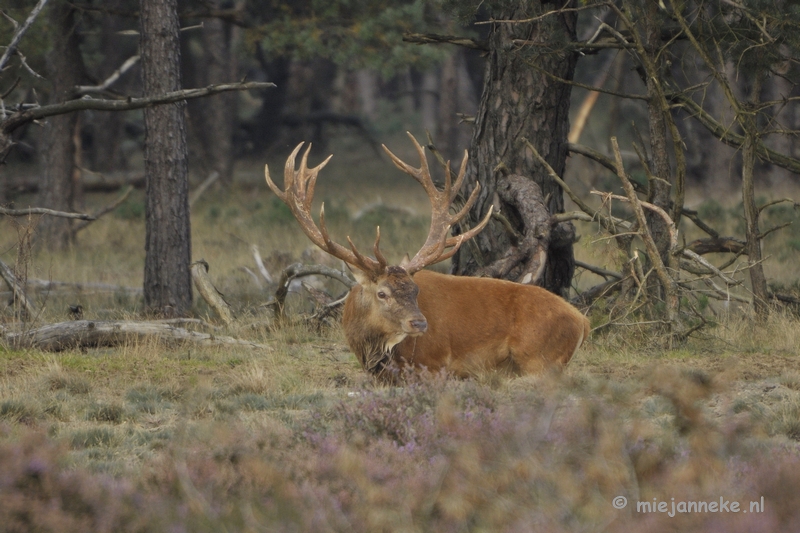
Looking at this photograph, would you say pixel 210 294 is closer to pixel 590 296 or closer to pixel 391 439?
pixel 590 296

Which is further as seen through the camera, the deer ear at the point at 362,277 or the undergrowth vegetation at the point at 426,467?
the deer ear at the point at 362,277

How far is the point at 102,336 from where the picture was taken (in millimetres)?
8586

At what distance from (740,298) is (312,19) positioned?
11175mm

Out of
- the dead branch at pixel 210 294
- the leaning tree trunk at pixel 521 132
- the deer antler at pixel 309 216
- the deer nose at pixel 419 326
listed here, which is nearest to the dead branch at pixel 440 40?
the leaning tree trunk at pixel 521 132

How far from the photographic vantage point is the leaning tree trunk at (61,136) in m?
16.0

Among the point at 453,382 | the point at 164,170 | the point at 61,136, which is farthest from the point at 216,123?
the point at 453,382

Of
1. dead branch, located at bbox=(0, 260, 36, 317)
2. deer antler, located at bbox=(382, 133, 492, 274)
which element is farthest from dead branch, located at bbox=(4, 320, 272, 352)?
deer antler, located at bbox=(382, 133, 492, 274)

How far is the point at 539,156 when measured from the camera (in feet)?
30.4

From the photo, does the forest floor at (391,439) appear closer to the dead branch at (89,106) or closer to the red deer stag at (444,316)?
the red deer stag at (444,316)

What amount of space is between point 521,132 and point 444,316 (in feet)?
10.4

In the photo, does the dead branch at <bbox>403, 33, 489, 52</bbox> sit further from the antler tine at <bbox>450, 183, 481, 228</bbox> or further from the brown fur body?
the brown fur body

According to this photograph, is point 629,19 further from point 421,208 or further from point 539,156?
point 421,208

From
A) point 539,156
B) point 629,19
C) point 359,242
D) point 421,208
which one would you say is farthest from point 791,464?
point 421,208

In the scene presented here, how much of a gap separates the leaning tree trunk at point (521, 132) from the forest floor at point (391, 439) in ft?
3.05
